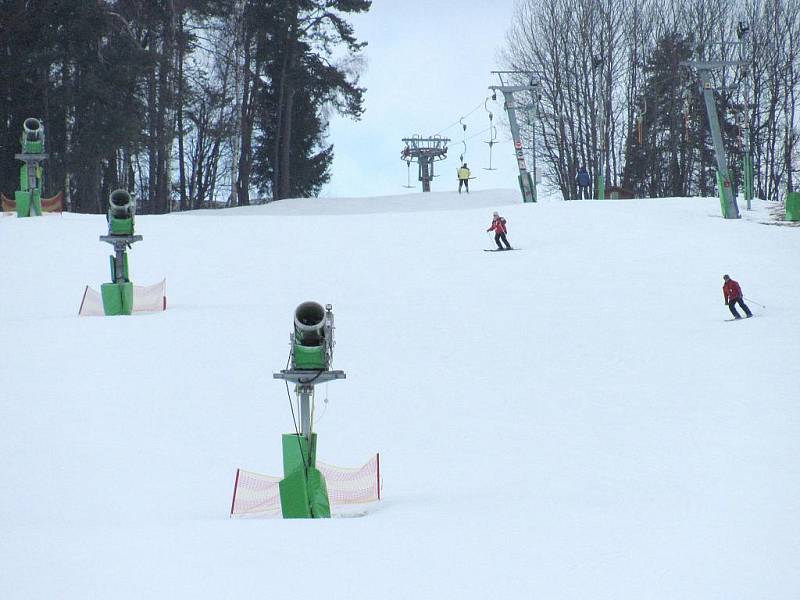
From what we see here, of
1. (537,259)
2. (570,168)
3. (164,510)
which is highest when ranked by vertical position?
(570,168)

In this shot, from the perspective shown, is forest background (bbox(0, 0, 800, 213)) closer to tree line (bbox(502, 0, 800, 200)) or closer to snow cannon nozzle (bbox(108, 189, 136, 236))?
tree line (bbox(502, 0, 800, 200))

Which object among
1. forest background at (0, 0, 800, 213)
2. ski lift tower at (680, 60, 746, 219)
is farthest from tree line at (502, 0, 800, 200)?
ski lift tower at (680, 60, 746, 219)

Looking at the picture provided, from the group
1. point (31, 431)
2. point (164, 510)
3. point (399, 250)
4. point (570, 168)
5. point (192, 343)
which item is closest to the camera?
point (164, 510)

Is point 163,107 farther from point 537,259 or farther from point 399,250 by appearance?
point 537,259

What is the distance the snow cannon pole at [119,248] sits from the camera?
22.0 metres

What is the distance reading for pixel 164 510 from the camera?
11.7 meters

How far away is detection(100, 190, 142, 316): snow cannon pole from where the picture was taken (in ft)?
72.3

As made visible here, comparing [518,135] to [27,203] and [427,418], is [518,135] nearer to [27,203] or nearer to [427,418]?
[27,203]

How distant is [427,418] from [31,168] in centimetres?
2280

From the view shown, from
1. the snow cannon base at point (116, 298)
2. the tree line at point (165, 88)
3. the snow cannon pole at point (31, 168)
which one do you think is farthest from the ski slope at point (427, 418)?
the tree line at point (165, 88)

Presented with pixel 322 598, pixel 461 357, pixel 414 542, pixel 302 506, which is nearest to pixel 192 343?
pixel 461 357

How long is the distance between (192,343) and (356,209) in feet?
83.4

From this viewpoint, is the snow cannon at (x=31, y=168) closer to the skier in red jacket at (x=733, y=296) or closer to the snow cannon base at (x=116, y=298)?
the snow cannon base at (x=116, y=298)

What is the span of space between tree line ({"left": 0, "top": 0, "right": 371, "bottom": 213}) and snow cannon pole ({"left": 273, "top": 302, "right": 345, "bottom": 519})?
33.0 m
